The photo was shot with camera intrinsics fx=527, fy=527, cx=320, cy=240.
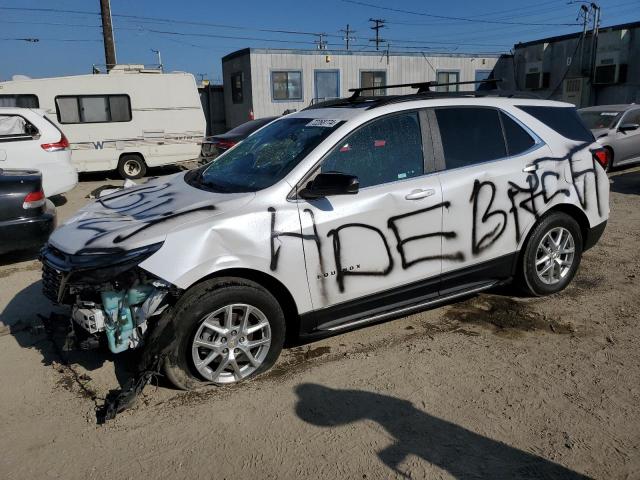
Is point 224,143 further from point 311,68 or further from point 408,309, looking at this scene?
point 311,68

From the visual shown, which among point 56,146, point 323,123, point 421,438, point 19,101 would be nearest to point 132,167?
point 19,101

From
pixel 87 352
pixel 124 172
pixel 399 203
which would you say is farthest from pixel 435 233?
pixel 124 172

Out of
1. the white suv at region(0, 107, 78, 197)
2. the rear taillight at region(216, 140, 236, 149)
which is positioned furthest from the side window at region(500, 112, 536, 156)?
the rear taillight at region(216, 140, 236, 149)

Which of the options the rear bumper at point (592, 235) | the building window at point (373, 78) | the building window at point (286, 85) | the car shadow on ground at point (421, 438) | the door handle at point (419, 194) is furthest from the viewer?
the building window at point (373, 78)

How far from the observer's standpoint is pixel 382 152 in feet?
12.6

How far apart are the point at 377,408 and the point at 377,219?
4.13ft

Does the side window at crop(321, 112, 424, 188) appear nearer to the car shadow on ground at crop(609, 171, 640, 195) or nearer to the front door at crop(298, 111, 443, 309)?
the front door at crop(298, 111, 443, 309)

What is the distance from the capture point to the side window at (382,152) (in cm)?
368

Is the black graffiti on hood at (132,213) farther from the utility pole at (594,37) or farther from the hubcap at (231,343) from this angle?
the utility pole at (594,37)

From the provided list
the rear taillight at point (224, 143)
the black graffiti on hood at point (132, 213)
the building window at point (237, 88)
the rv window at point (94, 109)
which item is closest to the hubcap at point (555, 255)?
the black graffiti on hood at point (132, 213)

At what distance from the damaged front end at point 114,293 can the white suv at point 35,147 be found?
22.4 ft

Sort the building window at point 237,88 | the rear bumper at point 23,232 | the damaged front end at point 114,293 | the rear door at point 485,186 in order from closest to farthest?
the damaged front end at point 114,293
the rear door at point 485,186
the rear bumper at point 23,232
the building window at point 237,88

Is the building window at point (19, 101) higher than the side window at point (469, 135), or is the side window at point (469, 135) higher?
the building window at point (19, 101)

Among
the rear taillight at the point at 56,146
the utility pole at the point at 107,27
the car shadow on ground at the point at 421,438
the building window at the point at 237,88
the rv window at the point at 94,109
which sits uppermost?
the utility pole at the point at 107,27
